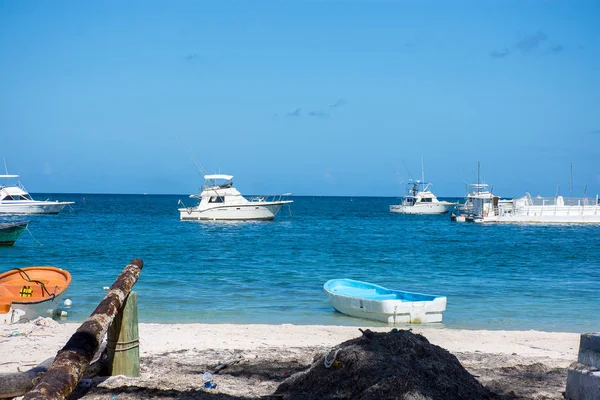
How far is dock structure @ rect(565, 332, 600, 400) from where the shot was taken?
5711mm

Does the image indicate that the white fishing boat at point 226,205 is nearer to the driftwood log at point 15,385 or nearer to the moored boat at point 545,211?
the moored boat at point 545,211

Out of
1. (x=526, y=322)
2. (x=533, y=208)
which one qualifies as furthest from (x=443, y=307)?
(x=533, y=208)

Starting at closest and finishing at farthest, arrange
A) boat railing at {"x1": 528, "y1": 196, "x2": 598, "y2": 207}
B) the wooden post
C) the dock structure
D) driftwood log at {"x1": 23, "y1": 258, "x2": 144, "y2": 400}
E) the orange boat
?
driftwood log at {"x1": 23, "y1": 258, "x2": 144, "y2": 400} → the dock structure → the wooden post → the orange boat → boat railing at {"x1": 528, "y1": 196, "x2": 598, "y2": 207}

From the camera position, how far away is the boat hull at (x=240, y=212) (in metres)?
48.9

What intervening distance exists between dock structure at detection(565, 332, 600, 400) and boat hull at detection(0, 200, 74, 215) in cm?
5644

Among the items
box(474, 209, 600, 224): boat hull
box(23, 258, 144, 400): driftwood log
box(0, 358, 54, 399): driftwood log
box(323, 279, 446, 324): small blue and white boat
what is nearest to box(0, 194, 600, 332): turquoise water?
box(323, 279, 446, 324): small blue and white boat

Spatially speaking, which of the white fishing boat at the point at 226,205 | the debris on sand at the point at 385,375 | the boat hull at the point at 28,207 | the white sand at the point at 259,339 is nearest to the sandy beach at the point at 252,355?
the white sand at the point at 259,339

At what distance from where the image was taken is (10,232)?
30172 mm

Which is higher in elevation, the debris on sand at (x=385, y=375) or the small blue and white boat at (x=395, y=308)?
the debris on sand at (x=385, y=375)

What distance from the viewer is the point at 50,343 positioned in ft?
30.5

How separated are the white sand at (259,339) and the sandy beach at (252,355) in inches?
0.6

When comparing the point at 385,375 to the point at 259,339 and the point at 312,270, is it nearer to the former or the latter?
the point at 259,339

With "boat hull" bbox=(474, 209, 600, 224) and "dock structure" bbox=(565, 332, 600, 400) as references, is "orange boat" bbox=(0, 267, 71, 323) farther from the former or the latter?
"boat hull" bbox=(474, 209, 600, 224)

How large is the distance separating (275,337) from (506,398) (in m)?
4.91
